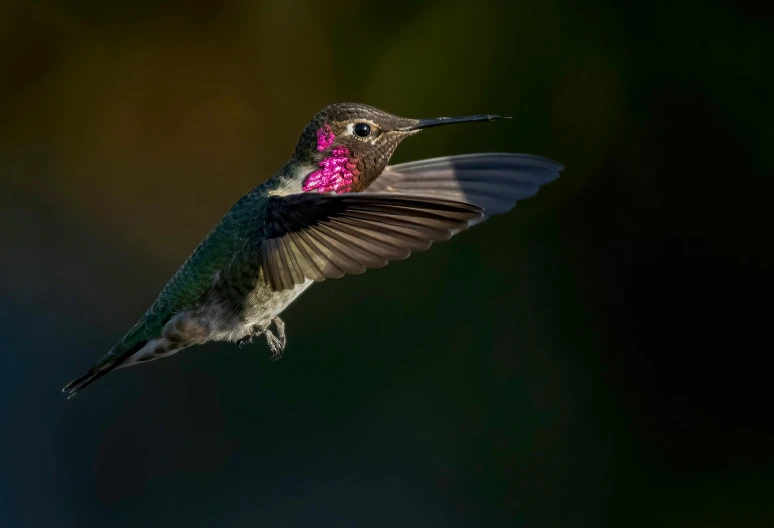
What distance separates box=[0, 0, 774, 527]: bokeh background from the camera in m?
2.39

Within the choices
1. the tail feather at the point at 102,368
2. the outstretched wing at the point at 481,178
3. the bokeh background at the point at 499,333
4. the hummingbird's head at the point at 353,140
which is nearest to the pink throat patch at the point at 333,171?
the hummingbird's head at the point at 353,140

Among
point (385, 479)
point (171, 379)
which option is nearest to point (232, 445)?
point (171, 379)

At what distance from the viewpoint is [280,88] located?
9.12 ft

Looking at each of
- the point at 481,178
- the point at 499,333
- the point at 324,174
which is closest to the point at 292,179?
the point at 324,174

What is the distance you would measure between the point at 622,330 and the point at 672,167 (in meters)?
0.49

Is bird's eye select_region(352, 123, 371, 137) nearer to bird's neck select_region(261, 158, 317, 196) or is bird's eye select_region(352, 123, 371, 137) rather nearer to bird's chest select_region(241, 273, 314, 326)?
bird's neck select_region(261, 158, 317, 196)

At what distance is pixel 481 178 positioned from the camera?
127cm

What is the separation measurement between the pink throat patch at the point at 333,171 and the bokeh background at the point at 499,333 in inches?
53.0

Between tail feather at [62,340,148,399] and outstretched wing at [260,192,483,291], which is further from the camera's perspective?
tail feather at [62,340,148,399]

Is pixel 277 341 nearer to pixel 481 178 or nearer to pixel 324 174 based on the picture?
pixel 324 174

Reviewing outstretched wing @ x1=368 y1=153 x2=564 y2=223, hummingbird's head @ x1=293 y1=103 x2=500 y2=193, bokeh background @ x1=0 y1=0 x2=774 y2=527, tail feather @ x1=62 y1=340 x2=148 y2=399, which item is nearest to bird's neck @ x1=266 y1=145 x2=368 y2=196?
hummingbird's head @ x1=293 y1=103 x2=500 y2=193

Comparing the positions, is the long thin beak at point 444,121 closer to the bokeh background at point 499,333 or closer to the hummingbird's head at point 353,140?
the hummingbird's head at point 353,140

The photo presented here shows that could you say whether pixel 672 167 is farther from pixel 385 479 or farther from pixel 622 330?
pixel 385 479

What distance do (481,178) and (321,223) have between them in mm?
357
